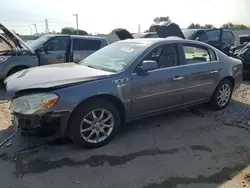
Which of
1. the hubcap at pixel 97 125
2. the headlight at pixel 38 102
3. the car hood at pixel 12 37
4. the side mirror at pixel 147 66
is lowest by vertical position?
the hubcap at pixel 97 125

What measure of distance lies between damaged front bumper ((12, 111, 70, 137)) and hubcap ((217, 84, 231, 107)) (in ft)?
11.1

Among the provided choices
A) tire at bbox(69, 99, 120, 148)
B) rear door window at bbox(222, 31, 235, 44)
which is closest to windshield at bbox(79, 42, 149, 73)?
tire at bbox(69, 99, 120, 148)

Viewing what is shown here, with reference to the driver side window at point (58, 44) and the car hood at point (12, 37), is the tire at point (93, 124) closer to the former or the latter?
the car hood at point (12, 37)

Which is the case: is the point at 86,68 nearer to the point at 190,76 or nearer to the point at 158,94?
the point at 158,94

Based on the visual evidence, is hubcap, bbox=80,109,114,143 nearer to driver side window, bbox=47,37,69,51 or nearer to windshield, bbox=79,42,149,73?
windshield, bbox=79,42,149,73

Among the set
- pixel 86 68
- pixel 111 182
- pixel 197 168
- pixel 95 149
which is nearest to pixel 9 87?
pixel 86 68

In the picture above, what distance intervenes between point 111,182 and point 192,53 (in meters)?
3.00

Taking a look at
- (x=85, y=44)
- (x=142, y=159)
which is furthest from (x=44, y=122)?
(x=85, y=44)

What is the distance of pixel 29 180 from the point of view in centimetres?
294

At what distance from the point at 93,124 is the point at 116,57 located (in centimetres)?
127

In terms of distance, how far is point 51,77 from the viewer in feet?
11.8

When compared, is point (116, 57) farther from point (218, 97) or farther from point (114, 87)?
point (218, 97)

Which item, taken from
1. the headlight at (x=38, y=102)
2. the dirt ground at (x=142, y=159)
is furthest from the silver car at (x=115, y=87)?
the dirt ground at (x=142, y=159)

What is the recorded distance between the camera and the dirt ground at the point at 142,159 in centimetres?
294
